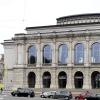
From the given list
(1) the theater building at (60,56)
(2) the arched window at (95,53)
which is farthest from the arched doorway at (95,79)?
(2) the arched window at (95,53)

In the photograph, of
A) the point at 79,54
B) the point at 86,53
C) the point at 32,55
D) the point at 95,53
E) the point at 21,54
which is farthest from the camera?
the point at 21,54

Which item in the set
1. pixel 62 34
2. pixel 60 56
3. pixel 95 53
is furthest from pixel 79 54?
pixel 62 34

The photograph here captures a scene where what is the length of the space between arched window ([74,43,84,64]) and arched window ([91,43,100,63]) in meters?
2.50

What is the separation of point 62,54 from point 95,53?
8.07m

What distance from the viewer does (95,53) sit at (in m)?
111

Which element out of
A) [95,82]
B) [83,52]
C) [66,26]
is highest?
[66,26]

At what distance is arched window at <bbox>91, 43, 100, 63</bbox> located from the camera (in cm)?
11006

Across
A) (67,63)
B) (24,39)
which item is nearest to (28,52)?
(24,39)

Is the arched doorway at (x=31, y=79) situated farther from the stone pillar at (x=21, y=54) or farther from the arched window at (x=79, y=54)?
the arched window at (x=79, y=54)

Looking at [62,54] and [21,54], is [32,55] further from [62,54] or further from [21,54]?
[62,54]

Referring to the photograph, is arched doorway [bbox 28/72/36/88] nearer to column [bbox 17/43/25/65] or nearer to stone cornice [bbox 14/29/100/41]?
column [bbox 17/43/25/65]

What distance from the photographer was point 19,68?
117m

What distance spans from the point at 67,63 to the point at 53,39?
22.4 feet

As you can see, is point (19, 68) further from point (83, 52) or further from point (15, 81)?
point (83, 52)
